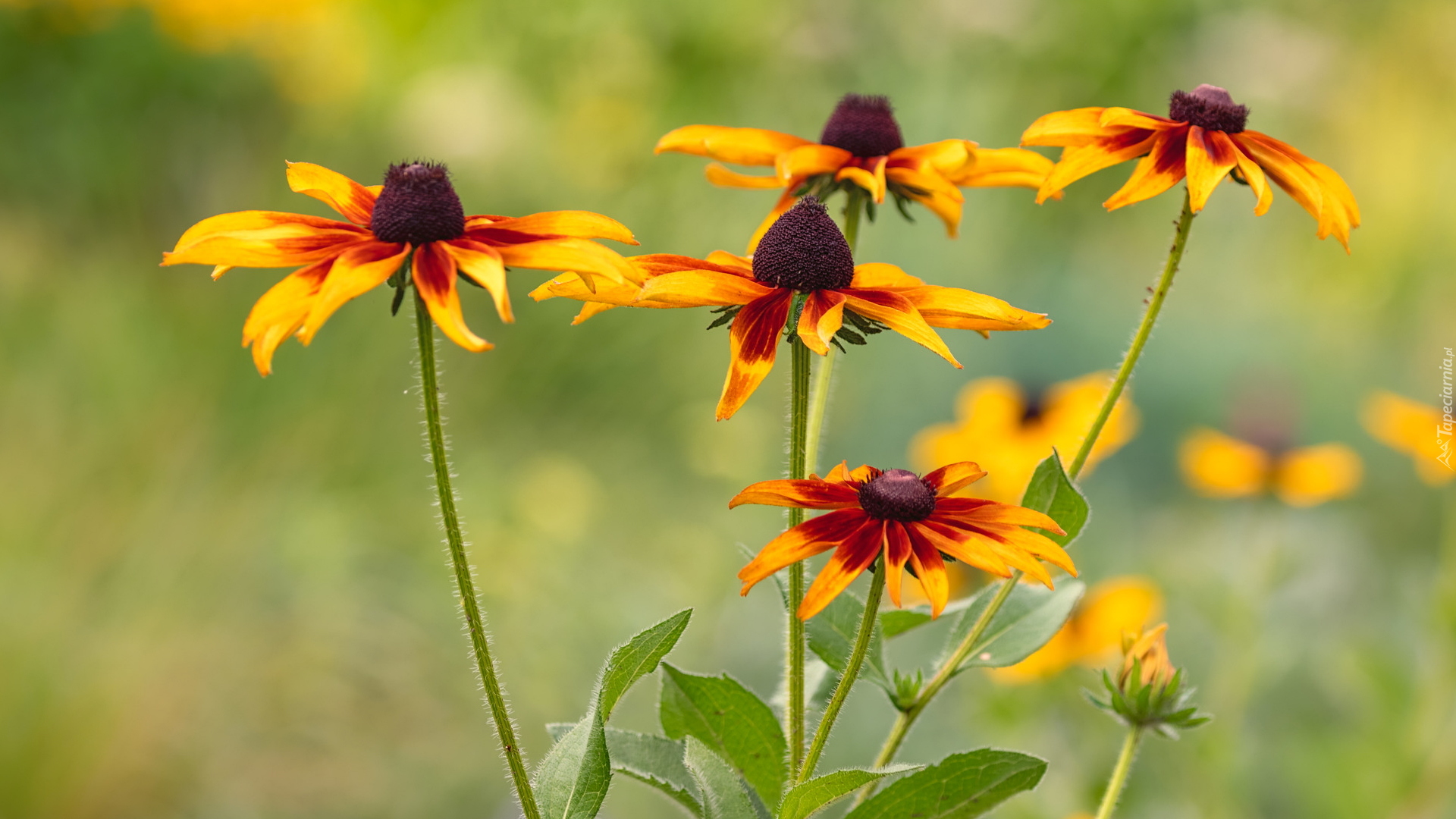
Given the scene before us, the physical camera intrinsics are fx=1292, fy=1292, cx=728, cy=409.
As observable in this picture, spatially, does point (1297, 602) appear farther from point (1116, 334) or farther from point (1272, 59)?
point (1272, 59)

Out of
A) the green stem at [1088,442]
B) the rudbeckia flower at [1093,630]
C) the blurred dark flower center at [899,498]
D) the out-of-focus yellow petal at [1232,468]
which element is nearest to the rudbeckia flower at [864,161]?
the green stem at [1088,442]

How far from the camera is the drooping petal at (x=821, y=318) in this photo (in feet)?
1.80

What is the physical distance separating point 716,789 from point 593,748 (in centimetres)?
6

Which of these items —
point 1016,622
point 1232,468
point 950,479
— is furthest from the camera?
point 1232,468

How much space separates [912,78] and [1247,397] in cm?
227

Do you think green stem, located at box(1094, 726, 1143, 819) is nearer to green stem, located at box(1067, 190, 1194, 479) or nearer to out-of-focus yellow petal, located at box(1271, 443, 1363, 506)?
green stem, located at box(1067, 190, 1194, 479)

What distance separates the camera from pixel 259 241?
0.55 metres

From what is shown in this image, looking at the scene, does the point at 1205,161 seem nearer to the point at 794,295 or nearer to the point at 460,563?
the point at 794,295

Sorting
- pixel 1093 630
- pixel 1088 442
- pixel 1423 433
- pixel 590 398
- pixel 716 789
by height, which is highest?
pixel 590 398

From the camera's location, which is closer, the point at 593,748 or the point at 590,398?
the point at 593,748

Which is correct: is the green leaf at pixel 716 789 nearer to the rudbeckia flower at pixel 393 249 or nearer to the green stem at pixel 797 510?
the green stem at pixel 797 510

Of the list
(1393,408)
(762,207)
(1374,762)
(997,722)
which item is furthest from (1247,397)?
(762,207)

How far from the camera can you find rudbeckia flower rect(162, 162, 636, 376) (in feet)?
1.67

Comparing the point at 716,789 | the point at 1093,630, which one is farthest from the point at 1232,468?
the point at 716,789
